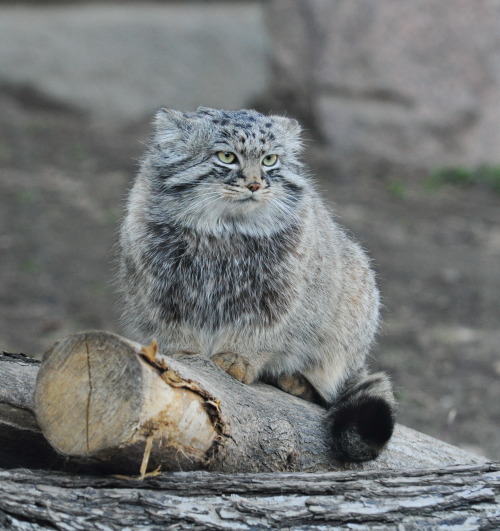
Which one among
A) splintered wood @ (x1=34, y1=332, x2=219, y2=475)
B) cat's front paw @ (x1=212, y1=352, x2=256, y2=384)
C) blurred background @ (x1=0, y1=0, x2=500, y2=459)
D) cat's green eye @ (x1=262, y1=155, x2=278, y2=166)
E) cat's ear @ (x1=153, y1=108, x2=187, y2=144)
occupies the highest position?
blurred background @ (x1=0, y1=0, x2=500, y2=459)

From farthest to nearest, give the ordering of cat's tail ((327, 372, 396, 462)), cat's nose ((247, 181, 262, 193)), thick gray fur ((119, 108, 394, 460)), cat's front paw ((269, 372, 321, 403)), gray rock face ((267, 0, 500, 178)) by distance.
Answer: gray rock face ((267, 0, 500, 178)) < cat's front paw ((269, 372, 321, 403)) < thick gray fur ((119, 108, 394, 460)) < cat's nose ((247, 181, 262, 193)) < cat's tail ((327, 372, 396, 462))

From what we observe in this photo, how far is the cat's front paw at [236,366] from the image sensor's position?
4.39 meters

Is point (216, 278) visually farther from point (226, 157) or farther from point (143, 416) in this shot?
point (143, 416)

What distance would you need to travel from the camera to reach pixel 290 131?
15.4 feet

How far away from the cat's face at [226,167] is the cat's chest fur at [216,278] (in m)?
0.10

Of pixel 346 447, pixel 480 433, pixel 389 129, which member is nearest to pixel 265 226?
pixel 346 447

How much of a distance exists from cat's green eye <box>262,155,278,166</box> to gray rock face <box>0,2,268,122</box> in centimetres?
747

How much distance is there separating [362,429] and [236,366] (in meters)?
0.72

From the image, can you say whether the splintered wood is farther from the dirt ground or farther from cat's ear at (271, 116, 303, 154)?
the dirt ground

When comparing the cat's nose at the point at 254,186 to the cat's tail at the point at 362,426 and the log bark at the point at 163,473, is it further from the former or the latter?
the cat's tail at the point at 362,426

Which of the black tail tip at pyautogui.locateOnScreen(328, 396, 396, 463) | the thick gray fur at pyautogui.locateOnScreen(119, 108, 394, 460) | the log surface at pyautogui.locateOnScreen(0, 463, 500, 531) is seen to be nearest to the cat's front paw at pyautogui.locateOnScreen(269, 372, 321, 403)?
the thick gray fur at pyautogui.locateOnScreen(119, 108, 394, 460)

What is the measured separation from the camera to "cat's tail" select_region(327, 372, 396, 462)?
13.1 feet

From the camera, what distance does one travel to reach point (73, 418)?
125 inches

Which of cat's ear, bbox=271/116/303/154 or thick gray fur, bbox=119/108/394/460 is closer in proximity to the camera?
thick gray fur, bbox=119/108/394/460
